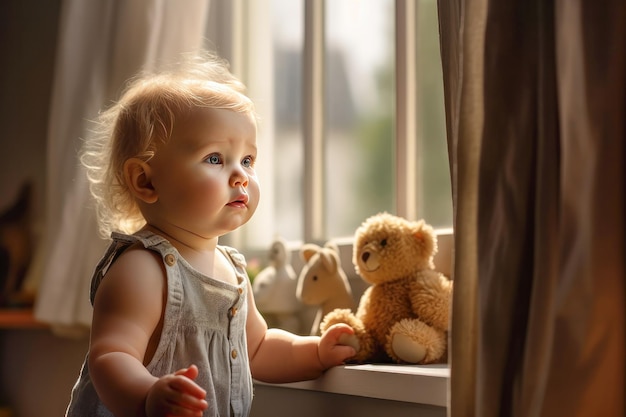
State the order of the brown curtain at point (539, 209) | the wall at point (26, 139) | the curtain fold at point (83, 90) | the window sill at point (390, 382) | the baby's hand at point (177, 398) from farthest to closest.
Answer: the wall at point (26, 139)
the curtain fold at point (83, 90)
the window sill at point (390, 382)
the baby's hand at point (177, 398)
the brown curtain at point (539, 209)

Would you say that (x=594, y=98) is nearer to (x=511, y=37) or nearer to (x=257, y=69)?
(x=511, y=37)

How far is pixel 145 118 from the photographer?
1176mm

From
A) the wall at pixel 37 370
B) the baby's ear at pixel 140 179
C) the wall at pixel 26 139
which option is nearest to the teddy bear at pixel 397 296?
the baby's ear at pixel 140 179

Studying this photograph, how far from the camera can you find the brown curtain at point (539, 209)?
2.58ft

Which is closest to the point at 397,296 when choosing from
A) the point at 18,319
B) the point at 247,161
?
the point at 247,161

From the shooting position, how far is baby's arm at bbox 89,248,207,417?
0.90 m

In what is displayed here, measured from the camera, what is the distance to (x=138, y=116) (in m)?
1.19

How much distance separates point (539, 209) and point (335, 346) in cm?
49

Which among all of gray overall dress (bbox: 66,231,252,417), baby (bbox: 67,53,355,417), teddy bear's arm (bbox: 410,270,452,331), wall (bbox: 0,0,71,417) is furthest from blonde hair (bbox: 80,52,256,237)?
wall (bbox: 0,0,71,417)

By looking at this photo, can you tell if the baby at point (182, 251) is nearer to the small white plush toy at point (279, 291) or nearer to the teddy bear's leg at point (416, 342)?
the teddy bear's leg at point (416, 342)

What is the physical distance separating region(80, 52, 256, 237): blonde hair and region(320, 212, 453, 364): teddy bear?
0.30 metres

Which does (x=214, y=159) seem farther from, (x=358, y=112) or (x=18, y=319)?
(x=18, y=319)

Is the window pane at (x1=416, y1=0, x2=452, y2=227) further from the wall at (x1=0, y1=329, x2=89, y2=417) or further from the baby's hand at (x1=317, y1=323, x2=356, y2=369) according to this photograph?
the wall at (x1=0, y1=329, x2=89, y2=417)

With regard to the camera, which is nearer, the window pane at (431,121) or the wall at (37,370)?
the window pane at (431,121)
